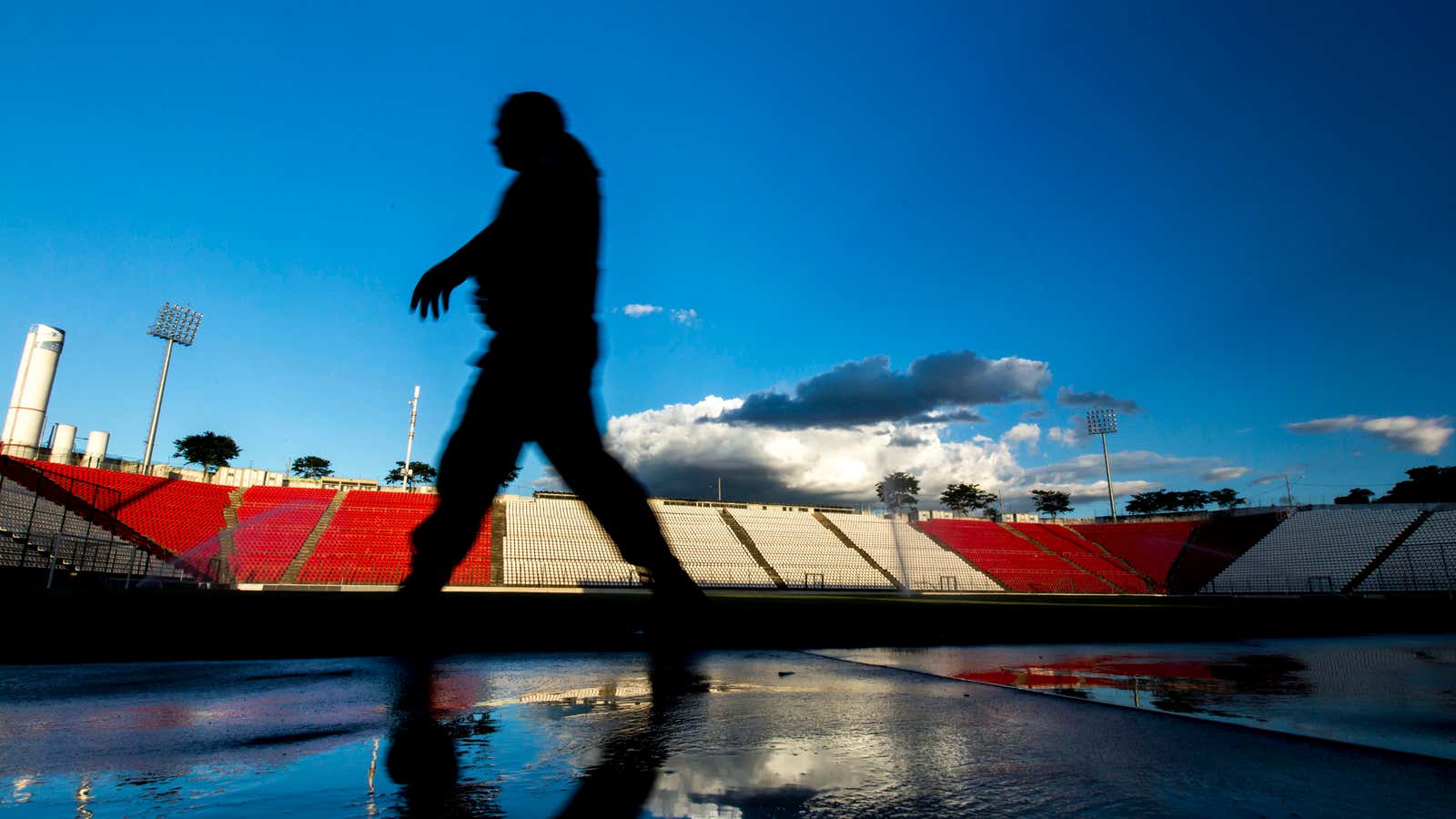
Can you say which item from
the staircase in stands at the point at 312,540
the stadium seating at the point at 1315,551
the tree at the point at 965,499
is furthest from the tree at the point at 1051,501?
the staircase in stands at the point at 312,540

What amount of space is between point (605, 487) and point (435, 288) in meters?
0.98

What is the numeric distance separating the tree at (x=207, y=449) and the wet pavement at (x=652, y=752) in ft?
242

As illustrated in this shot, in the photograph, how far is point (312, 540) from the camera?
29.8 m

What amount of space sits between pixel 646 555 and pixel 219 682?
4.78 ft

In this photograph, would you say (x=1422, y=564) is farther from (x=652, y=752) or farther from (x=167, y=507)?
(x=167, y=507)

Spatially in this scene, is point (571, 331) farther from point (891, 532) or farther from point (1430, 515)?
point (1430, 515)

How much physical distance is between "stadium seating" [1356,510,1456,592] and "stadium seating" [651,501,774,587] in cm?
2830

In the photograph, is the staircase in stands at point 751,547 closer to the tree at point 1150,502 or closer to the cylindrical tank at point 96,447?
the cylindrical tank at point 96,447

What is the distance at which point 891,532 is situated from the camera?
43.9 metres

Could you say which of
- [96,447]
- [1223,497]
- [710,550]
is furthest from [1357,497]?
[96,447]

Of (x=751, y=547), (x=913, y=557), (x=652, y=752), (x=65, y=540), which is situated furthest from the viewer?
(x=913, y=557)

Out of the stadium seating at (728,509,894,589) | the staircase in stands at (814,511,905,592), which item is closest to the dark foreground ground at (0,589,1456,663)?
the stadium seating at (728,509,894,589)

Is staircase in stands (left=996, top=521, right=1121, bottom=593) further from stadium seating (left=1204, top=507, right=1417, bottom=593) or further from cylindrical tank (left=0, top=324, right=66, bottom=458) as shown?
cylindrical tank (left=0, top=324, right=66, bottom=458)

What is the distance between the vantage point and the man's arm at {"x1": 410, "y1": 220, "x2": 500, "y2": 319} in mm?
2475
